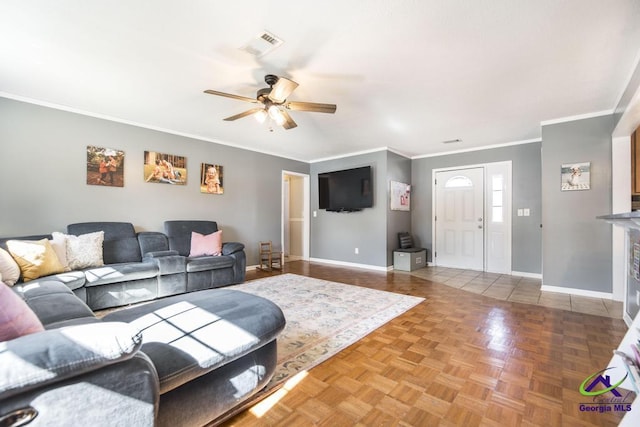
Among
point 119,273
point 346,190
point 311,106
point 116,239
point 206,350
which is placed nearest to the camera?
point 206,350

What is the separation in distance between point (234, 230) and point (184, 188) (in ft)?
3.63

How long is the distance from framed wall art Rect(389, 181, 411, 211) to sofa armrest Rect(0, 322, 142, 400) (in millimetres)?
4756

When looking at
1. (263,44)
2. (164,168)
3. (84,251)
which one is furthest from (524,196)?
(84,251)

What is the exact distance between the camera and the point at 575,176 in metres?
3.45

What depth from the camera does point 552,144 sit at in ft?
11.8

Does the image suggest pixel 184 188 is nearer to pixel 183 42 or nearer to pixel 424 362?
pixel 183 42

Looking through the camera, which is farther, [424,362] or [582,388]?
[424,362]

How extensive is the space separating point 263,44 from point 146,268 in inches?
107

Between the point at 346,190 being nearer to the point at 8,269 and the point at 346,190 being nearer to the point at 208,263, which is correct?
the point at 208,263

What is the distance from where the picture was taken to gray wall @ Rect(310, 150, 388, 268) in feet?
16.8

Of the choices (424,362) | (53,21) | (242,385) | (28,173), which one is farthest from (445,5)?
(28,173)

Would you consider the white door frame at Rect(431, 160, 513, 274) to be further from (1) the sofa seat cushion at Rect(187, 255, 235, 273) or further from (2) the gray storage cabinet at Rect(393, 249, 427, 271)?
(1) the sofa seat cushion at Rect(187, 255, 235, 273)

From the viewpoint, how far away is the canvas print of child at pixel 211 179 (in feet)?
14.8

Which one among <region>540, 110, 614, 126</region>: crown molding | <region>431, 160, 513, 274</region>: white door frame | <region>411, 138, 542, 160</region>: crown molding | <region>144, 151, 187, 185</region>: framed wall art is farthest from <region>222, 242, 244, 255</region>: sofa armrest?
<region>540, 110, 614, 126</region>: crown molding
